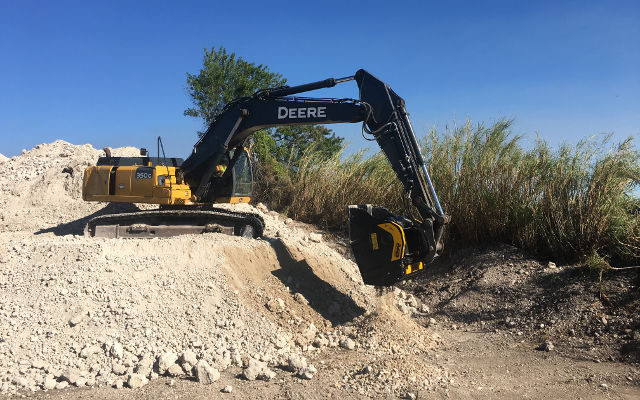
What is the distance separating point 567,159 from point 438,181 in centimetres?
207

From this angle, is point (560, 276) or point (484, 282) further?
point (484, 282)

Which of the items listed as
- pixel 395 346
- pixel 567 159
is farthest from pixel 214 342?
pixel 567 159

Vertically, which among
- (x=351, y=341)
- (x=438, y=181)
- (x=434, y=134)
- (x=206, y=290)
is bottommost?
(x=351, y=341)

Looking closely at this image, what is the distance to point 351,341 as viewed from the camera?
521 centimetres

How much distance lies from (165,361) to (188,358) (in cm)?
21

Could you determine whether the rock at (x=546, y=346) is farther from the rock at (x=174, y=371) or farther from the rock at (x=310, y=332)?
the rock at (x=174, y=371)

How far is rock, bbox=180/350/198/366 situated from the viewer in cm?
455

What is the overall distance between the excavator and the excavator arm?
0.04 feet

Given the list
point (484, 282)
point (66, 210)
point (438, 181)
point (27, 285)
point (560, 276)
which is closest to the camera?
point (27, 285)

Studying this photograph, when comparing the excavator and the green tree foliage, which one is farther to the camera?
the green tree foliage

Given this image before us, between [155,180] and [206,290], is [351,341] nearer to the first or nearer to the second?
[206,290]

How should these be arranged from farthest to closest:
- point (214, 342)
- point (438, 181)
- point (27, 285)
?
1. point (438, 181)
2. point (27, 285)
3. point (214, 342)

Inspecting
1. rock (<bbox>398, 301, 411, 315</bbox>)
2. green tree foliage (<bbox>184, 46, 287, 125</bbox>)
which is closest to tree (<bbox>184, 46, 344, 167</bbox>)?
green tree foliage (<bbox>184, 46, 287, 125</bbox>)

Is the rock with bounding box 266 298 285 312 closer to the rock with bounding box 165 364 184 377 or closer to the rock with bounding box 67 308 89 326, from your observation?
the rock with bounding box 165 364 184 377
